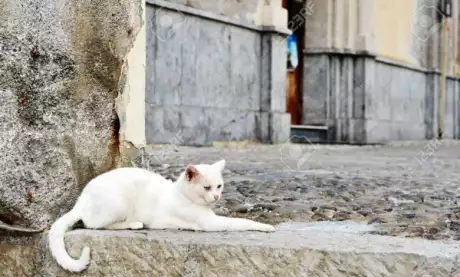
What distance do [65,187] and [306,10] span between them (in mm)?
10644

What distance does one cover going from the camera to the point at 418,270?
6.14 ft

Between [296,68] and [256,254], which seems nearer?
[256,254]

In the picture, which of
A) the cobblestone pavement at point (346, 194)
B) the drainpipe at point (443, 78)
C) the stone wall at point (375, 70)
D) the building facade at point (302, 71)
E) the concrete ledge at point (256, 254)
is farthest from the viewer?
the drainpipe at point (443, 78)

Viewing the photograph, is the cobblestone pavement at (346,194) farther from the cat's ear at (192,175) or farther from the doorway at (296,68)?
the doorway at (296,68)

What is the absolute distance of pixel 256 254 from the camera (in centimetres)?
203

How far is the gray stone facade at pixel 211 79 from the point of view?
8.05m

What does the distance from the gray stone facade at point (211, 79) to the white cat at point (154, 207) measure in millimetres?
5377

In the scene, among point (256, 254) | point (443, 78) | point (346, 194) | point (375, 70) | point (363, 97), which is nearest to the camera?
point (256, 254)

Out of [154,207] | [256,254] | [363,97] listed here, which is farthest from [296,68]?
[256,254]

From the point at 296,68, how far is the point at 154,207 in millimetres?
10651

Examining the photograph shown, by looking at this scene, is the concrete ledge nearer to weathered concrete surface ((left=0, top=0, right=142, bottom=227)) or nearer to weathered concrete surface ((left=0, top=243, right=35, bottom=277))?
weathered concrete surface ((left=0, top=243, right=35, bottom=277))

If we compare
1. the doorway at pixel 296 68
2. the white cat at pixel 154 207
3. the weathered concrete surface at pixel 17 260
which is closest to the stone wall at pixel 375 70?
the doorway at pixel 296 68

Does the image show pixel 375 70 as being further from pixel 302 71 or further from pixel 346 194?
pixel 346 194

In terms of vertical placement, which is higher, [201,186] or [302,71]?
[302,71]
